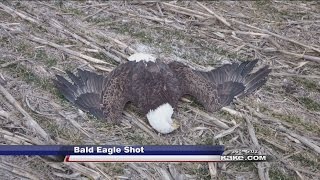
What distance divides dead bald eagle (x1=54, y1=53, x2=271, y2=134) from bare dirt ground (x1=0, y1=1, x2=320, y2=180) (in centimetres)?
12

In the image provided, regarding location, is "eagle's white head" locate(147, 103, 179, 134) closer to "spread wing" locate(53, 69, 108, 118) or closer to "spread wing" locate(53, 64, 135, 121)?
"spread wing" locate(53, 64, 135, 121)

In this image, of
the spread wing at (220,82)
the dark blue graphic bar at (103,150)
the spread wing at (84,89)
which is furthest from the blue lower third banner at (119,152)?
the spread wing at (220,82)

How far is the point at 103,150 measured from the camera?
4.41 m

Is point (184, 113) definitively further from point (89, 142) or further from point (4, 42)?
point (4, 42)

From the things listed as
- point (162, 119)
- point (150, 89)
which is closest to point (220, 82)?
point (150, 89)

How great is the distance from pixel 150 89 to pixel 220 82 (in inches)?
38.8

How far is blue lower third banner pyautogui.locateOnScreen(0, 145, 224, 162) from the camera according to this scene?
14.0 ft

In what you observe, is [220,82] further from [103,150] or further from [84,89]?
[103,150]

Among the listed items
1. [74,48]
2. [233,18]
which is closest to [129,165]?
[74,48]

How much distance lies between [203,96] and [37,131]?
172 centimetres

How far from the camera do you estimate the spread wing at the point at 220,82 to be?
5.23 m

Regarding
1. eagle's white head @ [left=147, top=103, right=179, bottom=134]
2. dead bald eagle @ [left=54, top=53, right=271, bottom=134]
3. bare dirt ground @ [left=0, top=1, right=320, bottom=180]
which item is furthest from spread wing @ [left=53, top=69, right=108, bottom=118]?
eagle's white head @ [left=147, top=103, right=179, bottom=134]

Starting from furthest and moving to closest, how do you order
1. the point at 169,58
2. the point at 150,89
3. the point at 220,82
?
the point at 169,58
the point at 220,82
the point at 150,89

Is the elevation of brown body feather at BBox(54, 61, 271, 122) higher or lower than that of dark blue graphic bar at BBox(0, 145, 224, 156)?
higher
